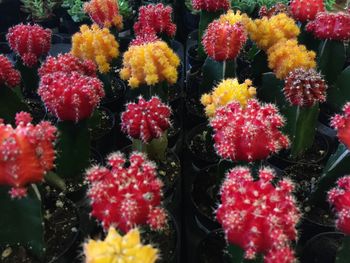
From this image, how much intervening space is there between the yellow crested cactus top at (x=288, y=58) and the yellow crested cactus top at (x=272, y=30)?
12 cm

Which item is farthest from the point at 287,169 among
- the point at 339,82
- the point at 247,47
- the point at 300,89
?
the point at 247,47

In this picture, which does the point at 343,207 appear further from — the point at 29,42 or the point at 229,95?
the point at 29,42

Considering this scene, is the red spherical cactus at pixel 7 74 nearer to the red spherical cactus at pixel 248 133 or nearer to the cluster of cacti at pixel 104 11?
the cluster of cacti at pixel 104 11

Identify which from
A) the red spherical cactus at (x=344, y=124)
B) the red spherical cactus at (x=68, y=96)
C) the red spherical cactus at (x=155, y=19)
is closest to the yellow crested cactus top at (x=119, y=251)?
the red spherical cactus at (x=68, y=96)

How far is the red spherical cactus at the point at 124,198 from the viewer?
867 mm

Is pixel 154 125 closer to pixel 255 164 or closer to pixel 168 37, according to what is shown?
pixel 255 164

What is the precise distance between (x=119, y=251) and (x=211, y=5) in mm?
1351

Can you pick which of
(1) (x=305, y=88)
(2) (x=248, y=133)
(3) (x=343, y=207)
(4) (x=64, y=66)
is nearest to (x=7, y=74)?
(4) (x=64, y=66)

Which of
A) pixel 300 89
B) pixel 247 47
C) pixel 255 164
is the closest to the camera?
pixel 255 164

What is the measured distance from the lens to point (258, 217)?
82cm

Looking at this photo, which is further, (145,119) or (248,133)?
(145,119)

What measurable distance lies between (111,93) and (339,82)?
0.95 meters

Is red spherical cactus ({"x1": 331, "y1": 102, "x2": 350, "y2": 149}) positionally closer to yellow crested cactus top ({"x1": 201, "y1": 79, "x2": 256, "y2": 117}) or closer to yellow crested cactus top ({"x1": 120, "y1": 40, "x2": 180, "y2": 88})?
yellow crested cactus top ({"x1": 201, "y1": 79, "x2": 256, "y2": 117})

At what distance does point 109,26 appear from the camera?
1890 millimetres
